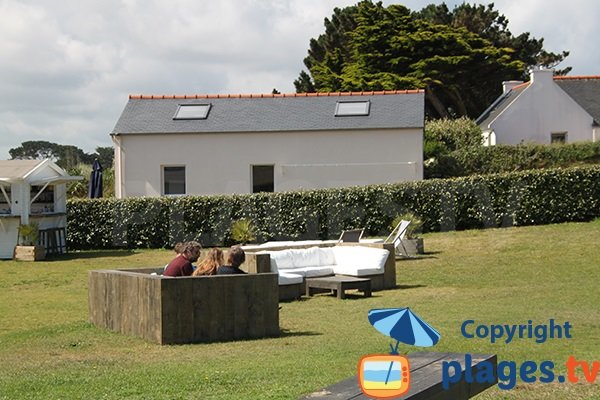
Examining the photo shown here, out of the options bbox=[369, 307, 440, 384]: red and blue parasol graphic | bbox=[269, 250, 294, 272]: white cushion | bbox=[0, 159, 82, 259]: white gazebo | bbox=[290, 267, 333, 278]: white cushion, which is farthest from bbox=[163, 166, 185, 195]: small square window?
bbox=[369, 307, 440, 384]: red and blue parasol graphic

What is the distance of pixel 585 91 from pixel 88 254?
1012 inches

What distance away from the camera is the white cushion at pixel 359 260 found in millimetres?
18750

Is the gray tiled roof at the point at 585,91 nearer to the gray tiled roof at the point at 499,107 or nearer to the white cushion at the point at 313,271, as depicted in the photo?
the gray tiled roof at the point at 499,107

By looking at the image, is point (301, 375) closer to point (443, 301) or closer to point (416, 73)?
point (443, 301)

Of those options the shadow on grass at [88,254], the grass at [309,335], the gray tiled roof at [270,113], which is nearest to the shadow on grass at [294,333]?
the grass at [309,335]

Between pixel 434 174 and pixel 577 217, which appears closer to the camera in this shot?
pixel 577 217

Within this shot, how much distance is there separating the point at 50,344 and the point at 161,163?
22.3 meters

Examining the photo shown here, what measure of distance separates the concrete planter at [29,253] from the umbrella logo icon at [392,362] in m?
22.8

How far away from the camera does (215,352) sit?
1138cm

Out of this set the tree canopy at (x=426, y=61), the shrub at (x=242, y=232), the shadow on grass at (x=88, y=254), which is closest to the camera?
the shrub at (x=242, y=232)

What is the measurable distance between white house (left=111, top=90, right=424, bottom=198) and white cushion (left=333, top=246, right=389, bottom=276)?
46.4 ft

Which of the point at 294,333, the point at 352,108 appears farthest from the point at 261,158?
the point at 294,333

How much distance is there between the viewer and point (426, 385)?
247 inches

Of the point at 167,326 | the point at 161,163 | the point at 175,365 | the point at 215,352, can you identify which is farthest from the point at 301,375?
the point at 161,163
